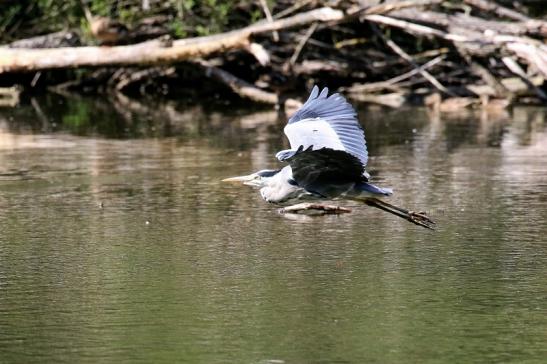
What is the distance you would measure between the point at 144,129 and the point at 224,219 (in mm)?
5608

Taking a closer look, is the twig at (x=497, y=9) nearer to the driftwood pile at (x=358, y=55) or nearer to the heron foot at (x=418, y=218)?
the driftwood pile at (x=358, y=55)

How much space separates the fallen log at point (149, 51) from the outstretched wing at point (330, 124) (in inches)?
281

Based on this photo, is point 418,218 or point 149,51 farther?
point 149,51

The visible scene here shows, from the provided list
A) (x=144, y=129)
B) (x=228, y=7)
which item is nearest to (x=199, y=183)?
(x=144, y=129)

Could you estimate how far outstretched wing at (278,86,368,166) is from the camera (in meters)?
6.66

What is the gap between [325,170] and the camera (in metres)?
6.89

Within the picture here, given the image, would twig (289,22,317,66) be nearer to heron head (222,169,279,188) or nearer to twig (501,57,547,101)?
twig (501,57,547,101)

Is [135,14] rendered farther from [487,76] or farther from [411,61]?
[487,76]

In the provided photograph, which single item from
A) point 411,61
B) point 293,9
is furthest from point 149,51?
point 411,61

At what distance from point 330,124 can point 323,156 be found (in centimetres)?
19

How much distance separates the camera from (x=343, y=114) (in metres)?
6.77

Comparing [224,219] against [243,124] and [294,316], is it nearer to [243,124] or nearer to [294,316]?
[294,316]

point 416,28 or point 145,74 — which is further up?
point 416,28

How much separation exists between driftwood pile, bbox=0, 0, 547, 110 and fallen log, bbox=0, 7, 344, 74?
1 centimetres
